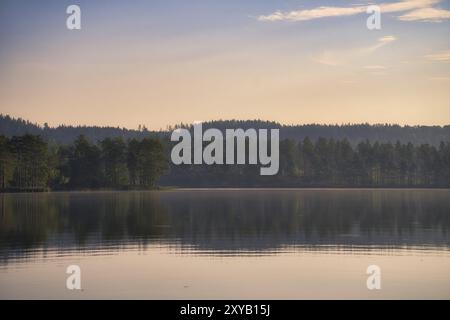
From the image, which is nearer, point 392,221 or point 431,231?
point 431,231

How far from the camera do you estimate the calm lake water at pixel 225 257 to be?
107ft

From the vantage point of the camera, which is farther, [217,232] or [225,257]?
[217,232]

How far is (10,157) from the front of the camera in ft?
628

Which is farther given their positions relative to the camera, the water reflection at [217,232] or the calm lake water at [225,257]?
the water reflection at [217,232]

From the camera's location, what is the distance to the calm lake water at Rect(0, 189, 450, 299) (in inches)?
1289

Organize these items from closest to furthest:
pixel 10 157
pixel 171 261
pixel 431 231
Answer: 1. pixel 171 261
2. pixel 431 231
3. pixel 10 157

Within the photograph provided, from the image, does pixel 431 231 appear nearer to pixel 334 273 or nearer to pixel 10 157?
pixel 334 273

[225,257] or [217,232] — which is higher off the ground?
[217,232]

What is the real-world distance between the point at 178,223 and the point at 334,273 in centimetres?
3596

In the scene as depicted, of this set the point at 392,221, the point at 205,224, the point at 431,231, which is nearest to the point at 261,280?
the point at 431,231

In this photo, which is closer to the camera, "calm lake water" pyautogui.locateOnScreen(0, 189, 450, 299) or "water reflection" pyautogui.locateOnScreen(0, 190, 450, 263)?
"calm lake water" pyautogui.locateOnScreen(0, 189, 450, 299)

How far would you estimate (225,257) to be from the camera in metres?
44.6

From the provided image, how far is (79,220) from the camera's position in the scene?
74.9m
